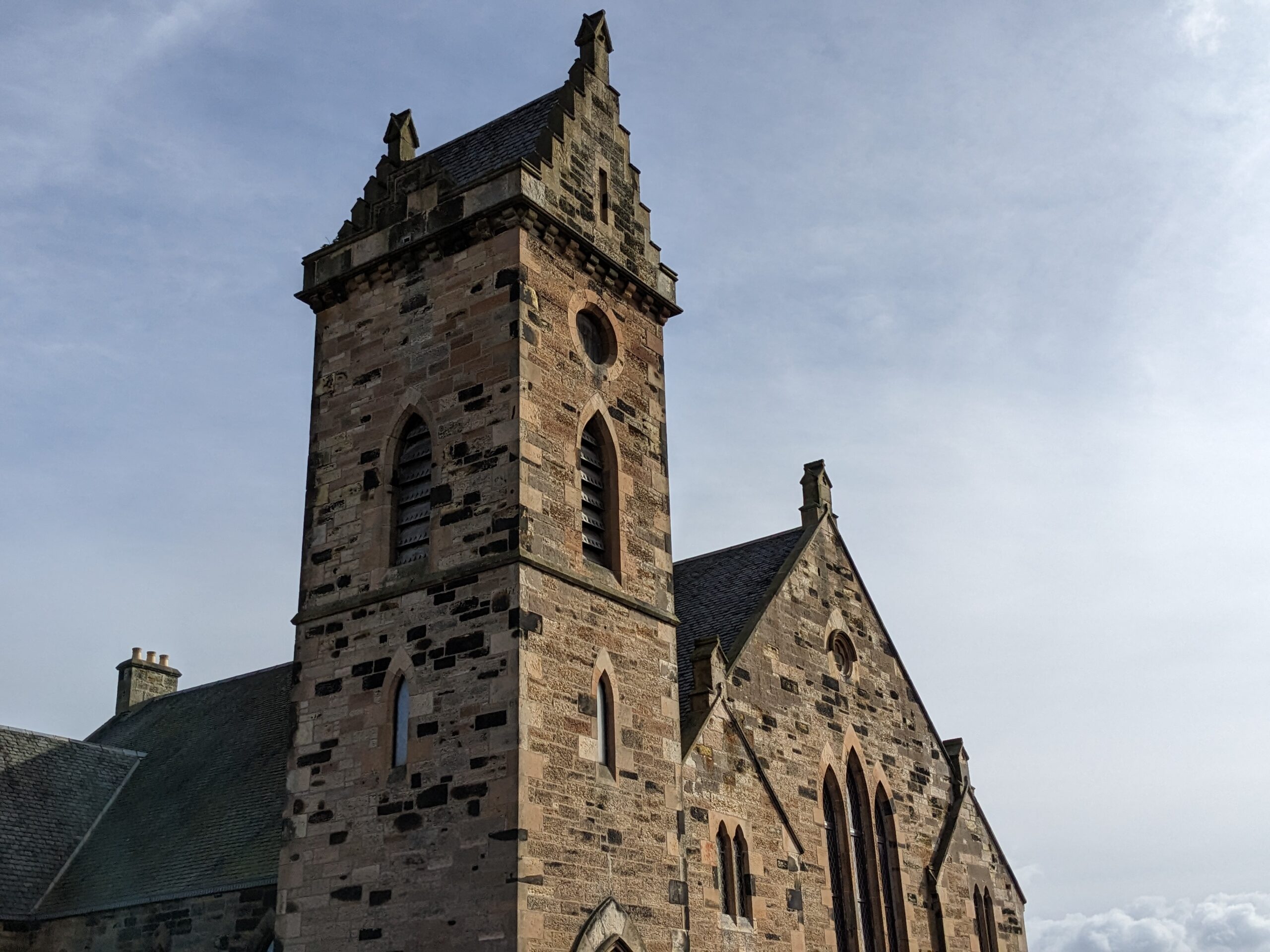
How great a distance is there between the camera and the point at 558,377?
1611 centimetres

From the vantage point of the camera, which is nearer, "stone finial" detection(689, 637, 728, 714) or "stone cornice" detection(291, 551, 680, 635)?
"stone cornice" detection(291, 551, 680, 635)

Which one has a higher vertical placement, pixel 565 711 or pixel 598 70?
pixel 598 70

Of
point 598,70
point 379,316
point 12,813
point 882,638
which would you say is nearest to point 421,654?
point 379,316

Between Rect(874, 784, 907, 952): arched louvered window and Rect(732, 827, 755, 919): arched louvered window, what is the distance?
3.58 meters

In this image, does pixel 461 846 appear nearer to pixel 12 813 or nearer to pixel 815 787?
pixel 815 787

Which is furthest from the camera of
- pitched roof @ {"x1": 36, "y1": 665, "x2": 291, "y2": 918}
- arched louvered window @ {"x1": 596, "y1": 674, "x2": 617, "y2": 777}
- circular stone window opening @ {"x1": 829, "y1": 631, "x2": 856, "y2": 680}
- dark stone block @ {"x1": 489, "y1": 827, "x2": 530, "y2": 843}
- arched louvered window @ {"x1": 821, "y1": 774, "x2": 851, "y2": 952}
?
circular stone window opening @ {"x1": 829, "y1": 631, "x2": 856, "y2": 680}

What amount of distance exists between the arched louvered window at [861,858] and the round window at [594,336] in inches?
317

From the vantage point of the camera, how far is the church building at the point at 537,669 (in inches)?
556

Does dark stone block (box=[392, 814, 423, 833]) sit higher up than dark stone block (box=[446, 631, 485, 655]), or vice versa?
dark stone block (box=[446, 631, 485, 655])

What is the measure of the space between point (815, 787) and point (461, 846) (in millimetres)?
7502

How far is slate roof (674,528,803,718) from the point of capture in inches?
793

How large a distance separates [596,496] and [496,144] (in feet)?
17.4

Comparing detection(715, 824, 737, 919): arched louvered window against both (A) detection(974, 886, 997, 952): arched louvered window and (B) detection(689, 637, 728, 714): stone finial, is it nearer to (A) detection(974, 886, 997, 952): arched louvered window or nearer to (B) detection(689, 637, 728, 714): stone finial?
(B) detection(689, 637, 728, 714): stone finial

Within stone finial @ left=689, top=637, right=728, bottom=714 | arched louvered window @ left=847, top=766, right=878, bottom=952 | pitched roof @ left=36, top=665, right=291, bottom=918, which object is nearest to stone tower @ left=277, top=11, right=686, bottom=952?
stone finial @ left=689, top=637, right=728, bottom=714
